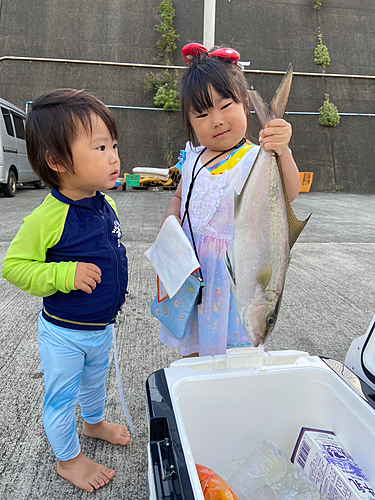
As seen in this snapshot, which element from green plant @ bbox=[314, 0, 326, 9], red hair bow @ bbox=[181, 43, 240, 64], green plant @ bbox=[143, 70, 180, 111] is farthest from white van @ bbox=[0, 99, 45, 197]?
green plant @ bbox=[314, 0, 326, 9]

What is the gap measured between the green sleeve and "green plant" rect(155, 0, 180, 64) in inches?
544

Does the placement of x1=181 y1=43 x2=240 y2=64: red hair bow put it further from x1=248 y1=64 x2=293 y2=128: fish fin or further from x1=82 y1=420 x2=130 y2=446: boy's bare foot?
x1=82 y1=420 x2=130 y2=446: boy's bare foot

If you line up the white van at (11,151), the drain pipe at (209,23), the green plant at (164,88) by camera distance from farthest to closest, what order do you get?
1. the green plant at (164,88)
2. the white van at (11,151)
3. the drain pipe at (209,23)

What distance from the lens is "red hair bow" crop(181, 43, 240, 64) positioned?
129 centimetres

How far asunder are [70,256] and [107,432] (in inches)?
31.7

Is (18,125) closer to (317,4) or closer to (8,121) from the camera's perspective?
(8,121)

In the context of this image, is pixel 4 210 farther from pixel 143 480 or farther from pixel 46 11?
pixel 46 11

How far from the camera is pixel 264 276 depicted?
0.83m

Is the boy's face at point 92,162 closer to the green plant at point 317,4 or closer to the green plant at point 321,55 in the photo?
the green plant at point 321,55

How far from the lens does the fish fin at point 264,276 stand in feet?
2.71

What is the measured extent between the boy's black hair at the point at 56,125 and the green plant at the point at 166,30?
536 inches

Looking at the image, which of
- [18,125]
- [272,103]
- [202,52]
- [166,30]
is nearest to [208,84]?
[202,52]

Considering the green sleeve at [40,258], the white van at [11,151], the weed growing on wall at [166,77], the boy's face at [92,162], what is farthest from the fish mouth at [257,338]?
the weed growing on wall at [166,77]

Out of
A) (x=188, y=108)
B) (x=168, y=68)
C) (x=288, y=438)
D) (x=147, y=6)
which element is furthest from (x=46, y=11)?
(x=288, y=438)
